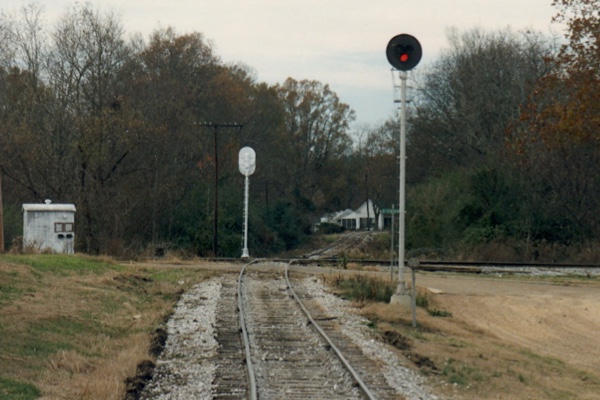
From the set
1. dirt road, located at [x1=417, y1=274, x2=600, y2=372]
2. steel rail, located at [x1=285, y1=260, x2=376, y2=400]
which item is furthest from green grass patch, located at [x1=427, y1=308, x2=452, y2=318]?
steel rail, located at [x1=285, y1=260, x2=376, y2=400]

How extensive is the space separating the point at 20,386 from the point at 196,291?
47.2ft

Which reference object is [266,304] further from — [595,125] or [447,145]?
[447,145]

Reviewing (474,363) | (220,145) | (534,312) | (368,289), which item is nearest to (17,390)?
(474,363)

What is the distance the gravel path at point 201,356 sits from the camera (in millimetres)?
11516

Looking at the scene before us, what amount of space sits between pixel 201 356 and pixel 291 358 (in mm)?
1474

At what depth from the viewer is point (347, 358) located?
45.2 ft

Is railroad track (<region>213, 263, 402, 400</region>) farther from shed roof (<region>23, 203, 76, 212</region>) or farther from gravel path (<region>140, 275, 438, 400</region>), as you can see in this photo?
shed roof (<region>23, 203, 76, 212</region>)

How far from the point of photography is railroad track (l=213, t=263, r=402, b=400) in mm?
11383

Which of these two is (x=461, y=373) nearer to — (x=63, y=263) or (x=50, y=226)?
(x=63, y=263)

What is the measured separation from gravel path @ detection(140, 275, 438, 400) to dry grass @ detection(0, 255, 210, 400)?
43 centimetres

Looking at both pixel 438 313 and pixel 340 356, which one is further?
pixel 438 313

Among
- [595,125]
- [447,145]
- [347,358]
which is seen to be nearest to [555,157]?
[595,125]

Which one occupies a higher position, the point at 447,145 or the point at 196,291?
the point at 447,145

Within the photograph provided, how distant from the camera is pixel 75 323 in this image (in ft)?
55.5
